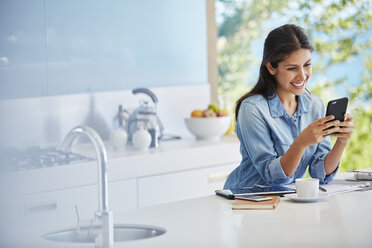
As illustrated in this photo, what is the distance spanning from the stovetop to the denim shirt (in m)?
0.98

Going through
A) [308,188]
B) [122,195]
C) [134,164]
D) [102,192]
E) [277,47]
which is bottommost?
[122,195]

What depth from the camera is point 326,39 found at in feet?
21.0

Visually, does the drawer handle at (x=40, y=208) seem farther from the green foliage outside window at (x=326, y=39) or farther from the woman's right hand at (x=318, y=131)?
the green foliage outside window at (x=326, y=39)

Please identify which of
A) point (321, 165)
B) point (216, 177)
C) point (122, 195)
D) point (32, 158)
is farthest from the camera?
point (216, 177)

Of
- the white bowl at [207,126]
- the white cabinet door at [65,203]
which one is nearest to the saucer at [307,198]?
the white cabinet door at [65,203]

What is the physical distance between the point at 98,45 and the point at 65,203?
1.24m

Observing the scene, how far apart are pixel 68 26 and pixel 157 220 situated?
7.46ft

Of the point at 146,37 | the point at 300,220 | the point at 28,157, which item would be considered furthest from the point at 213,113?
the point at 300,220

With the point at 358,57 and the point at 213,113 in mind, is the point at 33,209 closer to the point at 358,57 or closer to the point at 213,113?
the point at 213,113

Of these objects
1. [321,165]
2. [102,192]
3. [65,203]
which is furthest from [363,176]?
[65,203]

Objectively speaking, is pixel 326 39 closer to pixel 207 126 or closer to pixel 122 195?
pixel 207 126

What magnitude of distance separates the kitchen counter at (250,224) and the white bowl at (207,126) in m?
1.85

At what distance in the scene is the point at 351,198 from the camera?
7.95 ft

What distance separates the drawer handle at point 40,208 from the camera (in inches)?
132
